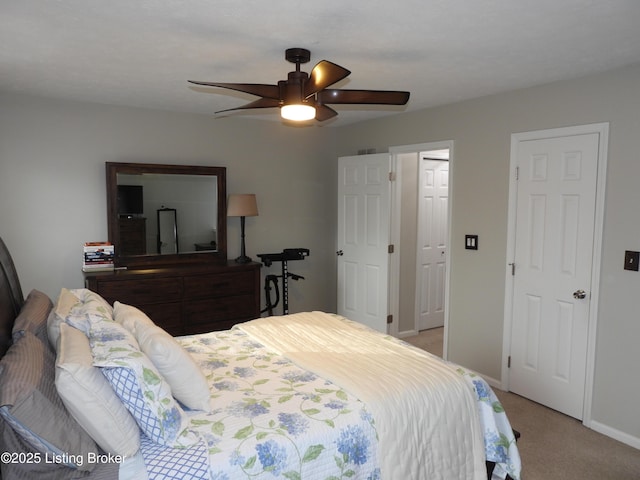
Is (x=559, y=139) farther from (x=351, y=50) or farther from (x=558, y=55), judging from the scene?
(x=351, y=50)

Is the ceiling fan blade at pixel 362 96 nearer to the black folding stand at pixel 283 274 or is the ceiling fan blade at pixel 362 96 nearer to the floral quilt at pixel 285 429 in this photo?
the floral quilt at pixel 285 429

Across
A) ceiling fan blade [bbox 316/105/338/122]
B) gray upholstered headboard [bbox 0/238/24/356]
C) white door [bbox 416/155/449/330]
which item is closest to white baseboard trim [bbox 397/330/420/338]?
white door [bbox 416/155/449/330]

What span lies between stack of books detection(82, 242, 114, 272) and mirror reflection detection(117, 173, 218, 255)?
161mm

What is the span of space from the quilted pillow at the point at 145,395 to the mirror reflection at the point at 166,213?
8.69 feet

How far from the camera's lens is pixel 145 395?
5.34ft

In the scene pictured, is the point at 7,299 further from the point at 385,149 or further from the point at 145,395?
the point at 385,149

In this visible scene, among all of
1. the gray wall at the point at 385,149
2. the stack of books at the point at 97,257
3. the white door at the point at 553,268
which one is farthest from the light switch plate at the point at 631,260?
the stack of books at the point at 97,257

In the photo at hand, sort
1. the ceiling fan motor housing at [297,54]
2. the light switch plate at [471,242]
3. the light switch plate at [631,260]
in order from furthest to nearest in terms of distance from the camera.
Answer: the light switch plate at [471,242]
the light switch plate at [631,260]
the ceiling fan motor housing at [297,54]

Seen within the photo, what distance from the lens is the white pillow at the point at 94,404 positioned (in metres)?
1.49

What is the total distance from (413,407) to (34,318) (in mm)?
1780

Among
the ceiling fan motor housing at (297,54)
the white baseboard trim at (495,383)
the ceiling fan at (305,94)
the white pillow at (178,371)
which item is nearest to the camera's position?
the white pillow at (178,371)

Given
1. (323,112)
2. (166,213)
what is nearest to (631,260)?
(323,112)

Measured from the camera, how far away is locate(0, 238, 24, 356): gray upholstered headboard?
1845 mm

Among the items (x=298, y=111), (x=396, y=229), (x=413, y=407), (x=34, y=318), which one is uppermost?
(x=298, y=111)
